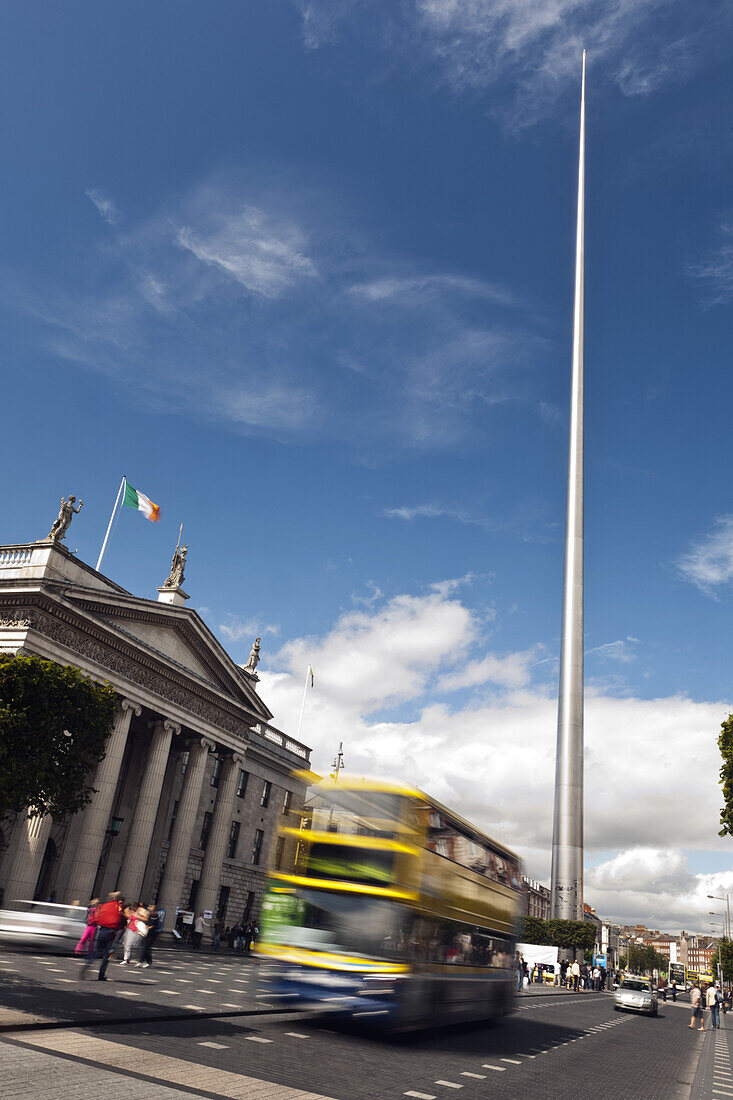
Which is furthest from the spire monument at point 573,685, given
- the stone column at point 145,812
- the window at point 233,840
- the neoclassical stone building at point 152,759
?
the stone column at point 145,812

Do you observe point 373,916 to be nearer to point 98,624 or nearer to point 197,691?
point 98,624

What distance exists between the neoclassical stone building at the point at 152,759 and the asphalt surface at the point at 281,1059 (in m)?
15.7

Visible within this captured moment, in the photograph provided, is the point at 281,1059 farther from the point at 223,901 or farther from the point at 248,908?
the point at 248,908

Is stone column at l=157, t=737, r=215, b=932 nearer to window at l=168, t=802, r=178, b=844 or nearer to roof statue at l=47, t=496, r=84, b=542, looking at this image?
window at l=168, t=802, r=178, b=844

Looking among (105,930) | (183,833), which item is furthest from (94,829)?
(105,930)

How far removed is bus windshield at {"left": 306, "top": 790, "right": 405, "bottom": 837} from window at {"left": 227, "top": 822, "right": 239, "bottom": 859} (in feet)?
134

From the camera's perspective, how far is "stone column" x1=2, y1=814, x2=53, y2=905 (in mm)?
32906

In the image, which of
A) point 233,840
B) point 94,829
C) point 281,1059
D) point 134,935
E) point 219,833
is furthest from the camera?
point 233,840

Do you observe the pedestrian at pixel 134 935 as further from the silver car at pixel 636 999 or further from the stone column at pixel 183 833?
the silver car at pixel 636 999

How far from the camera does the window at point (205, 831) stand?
5178 cm

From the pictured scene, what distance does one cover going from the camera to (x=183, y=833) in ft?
151

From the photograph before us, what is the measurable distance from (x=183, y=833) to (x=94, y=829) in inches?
363

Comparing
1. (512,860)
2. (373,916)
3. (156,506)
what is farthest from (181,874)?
(373,916)

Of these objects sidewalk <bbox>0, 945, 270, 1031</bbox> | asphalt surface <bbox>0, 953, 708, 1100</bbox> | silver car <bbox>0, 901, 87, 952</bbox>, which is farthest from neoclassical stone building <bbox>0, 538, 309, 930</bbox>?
asphalt surface <bbox>0, 953, 708, 1100</bbox>
